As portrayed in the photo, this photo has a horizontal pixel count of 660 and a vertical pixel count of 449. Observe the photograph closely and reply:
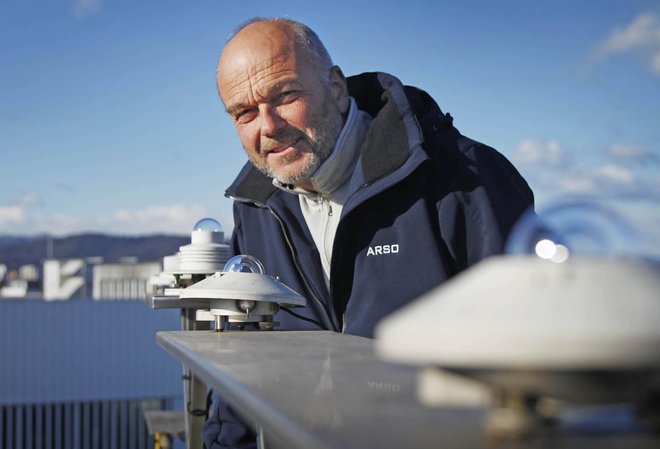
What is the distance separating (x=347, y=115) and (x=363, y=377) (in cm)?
171

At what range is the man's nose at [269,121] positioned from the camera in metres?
2.17

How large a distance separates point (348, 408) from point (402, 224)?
1.45 metres

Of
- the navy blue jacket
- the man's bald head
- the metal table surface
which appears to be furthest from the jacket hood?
the metal table surface

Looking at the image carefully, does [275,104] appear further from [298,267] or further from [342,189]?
[298,267]

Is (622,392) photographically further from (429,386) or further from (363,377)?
(363,377)

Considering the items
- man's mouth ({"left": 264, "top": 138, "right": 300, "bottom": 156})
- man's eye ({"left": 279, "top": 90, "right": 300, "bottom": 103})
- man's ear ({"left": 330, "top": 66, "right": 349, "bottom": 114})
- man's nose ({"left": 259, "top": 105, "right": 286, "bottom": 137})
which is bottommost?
man's mouth ({"left": 264, "top": 138, "right": 300, "bottom": 156})

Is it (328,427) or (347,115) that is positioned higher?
(347,115)

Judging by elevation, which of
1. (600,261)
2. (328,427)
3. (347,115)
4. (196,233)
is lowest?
(328,427)

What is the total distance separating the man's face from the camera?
2.19m

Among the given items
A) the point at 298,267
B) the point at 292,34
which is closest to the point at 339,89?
the point at 292,34

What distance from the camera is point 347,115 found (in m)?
2.46

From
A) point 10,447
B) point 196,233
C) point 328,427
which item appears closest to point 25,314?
point 10,447

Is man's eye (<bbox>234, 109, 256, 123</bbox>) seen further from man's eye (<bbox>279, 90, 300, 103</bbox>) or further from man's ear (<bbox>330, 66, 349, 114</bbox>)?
man's ear (<bbox>330, 66, 349, 114</bbox>)

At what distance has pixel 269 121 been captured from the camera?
2174 millimetres
